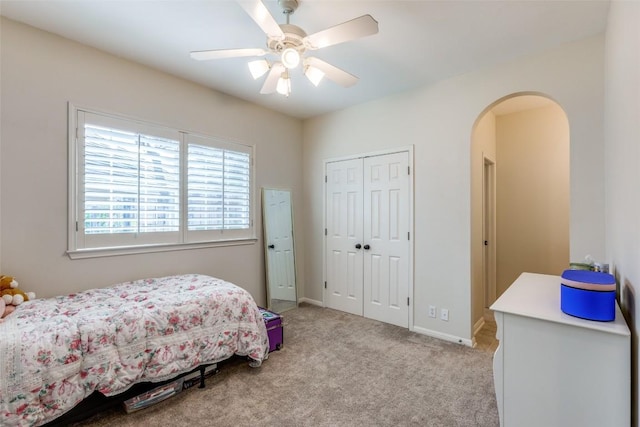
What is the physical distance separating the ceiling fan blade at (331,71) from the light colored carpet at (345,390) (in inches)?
93.5

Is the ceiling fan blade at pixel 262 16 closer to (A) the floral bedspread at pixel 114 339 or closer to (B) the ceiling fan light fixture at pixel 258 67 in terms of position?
(B) the ceiling fan light fixture at pixel 258 67

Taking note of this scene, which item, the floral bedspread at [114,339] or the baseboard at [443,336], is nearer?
the floral bedspread at [114,339]

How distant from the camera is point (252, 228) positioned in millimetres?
3881

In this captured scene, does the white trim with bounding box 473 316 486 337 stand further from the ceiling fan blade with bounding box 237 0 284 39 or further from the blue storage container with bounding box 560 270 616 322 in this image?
the ceiling fan blade with bounding box 237 0 284 39

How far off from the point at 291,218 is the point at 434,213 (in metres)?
2.01

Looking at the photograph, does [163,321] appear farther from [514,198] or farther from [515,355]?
[514,198]

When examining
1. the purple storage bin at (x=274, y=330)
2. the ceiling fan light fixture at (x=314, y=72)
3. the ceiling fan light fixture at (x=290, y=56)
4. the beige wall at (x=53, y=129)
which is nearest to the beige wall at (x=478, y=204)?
the ceiling fan light fixture at (x=314, y=72)

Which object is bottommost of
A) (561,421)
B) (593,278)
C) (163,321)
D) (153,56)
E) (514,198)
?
(561,421)

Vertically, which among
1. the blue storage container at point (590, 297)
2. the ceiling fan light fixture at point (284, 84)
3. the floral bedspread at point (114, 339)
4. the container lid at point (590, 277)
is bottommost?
the floral bedspread at point (114, 339)

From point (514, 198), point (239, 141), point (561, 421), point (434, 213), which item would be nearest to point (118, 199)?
point (239, 141)

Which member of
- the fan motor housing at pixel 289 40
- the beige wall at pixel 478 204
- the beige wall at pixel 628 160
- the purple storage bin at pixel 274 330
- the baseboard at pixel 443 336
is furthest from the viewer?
the beige wall at pixel 478 204

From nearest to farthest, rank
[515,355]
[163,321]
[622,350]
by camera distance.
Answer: [622,350]
[515,355]
[163,321]

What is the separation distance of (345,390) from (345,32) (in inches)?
96.9

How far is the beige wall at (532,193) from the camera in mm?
3771
